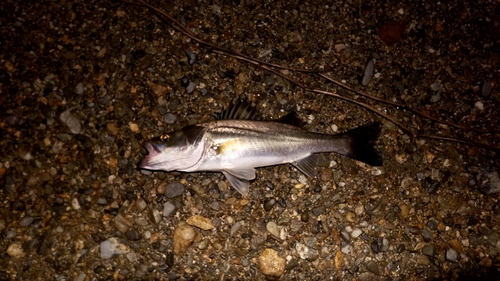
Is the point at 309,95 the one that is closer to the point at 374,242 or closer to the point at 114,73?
the point at 374,242

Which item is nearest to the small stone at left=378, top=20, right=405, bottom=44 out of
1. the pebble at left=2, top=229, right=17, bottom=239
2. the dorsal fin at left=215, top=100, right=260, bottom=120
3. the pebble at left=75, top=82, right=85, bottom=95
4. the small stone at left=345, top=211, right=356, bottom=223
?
the dorsal fin at left=215, top=100, right=260, bottom=120

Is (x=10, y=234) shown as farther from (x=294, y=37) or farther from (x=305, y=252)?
(x=294, y=37)

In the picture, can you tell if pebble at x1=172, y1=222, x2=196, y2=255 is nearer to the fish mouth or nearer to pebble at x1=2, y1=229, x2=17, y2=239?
the fish mouth

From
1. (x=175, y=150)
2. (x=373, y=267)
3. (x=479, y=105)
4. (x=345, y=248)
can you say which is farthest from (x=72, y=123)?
(x=479, y=105)

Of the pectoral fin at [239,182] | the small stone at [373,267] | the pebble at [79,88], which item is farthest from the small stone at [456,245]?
the pebble at [79,88]

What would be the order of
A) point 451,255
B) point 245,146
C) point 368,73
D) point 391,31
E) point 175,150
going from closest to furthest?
point 175,150
point 245,146
point 451,255
point 368,73
point 391,31

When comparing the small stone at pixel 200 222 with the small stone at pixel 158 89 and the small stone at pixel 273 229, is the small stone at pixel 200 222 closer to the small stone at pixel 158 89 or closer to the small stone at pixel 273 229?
the small stone at pixel 273 229

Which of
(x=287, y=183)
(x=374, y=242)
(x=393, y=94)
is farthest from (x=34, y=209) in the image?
(x=393, y=94)
